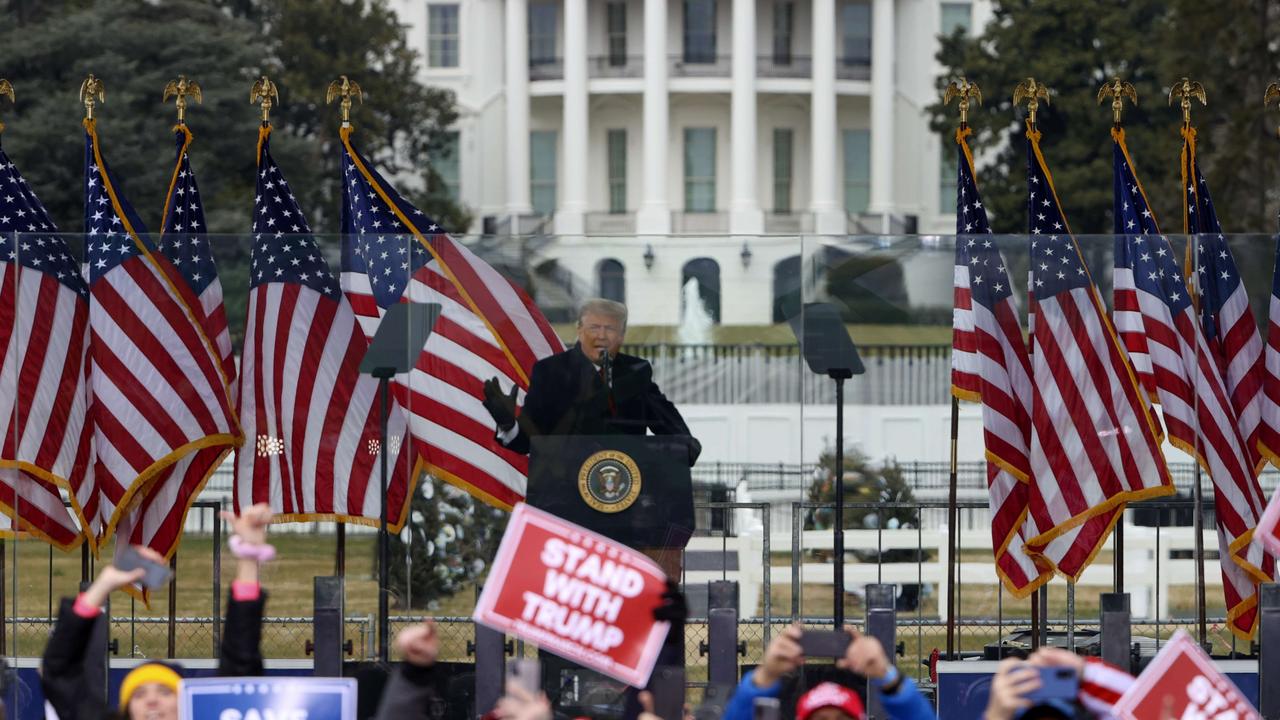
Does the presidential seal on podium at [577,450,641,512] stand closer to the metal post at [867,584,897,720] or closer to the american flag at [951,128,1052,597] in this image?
the metal post at [867,584,897,720]

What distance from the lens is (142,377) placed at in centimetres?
1202

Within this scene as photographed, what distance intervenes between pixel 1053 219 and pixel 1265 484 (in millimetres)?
1683

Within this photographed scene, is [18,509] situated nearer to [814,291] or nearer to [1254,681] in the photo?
[814,291]

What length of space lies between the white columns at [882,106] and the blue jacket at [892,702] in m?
62.2

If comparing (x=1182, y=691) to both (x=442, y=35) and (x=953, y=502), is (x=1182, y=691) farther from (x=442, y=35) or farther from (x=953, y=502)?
(x=442, y=35)

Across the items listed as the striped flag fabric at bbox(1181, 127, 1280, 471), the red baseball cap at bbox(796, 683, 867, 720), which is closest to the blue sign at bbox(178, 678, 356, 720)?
the red baseball cap at bbox(796, 683, 867, 720)

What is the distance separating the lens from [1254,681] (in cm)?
1163

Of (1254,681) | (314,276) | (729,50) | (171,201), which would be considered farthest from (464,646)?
(729,50)

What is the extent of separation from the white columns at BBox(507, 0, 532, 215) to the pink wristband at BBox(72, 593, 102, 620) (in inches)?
2398

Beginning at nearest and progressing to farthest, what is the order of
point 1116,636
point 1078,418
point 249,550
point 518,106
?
point 249,550 < point 1116,636 < point 1078,418 < point 518,106

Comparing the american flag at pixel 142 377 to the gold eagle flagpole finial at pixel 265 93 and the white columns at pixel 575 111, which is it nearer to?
the gold eagle flagpole finial at pixel 265 93

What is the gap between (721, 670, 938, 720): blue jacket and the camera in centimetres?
772

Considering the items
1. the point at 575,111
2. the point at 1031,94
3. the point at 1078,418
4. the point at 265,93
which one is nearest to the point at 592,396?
the point at 1078,418

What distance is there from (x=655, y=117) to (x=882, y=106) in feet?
20.4
